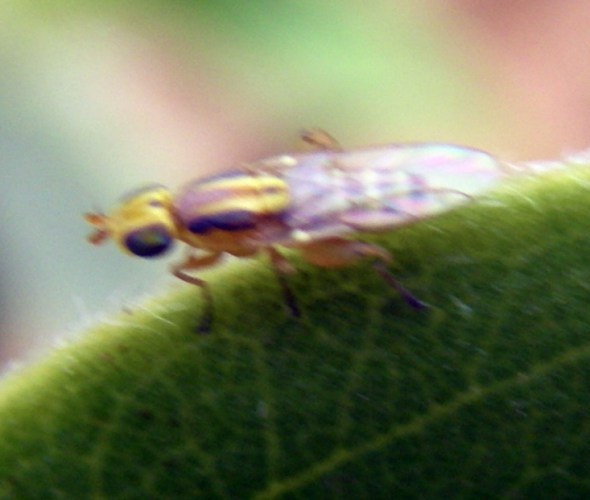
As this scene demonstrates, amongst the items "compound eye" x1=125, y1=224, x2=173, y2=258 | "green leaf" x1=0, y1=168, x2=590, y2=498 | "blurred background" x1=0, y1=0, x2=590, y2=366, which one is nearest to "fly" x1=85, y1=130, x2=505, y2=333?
"compound eye" x1=125, y1=224, x2=173, y2=258

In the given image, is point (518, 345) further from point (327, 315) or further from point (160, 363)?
point (160, 363)

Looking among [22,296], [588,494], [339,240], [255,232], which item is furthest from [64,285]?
[588,494]

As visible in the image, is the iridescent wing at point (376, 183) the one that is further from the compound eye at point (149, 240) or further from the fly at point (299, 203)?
the compound eye at point (149, 240)

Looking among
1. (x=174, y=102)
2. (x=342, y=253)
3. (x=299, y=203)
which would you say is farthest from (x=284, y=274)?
(x=174, y=102)

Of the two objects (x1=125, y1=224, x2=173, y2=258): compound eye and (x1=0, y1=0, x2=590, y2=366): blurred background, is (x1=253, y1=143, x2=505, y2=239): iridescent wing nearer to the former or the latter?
(x1=125, y1=224, x2=173, y2=258): compound eye

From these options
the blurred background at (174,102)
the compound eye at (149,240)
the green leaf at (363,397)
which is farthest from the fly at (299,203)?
the blurred background at (174,102)
